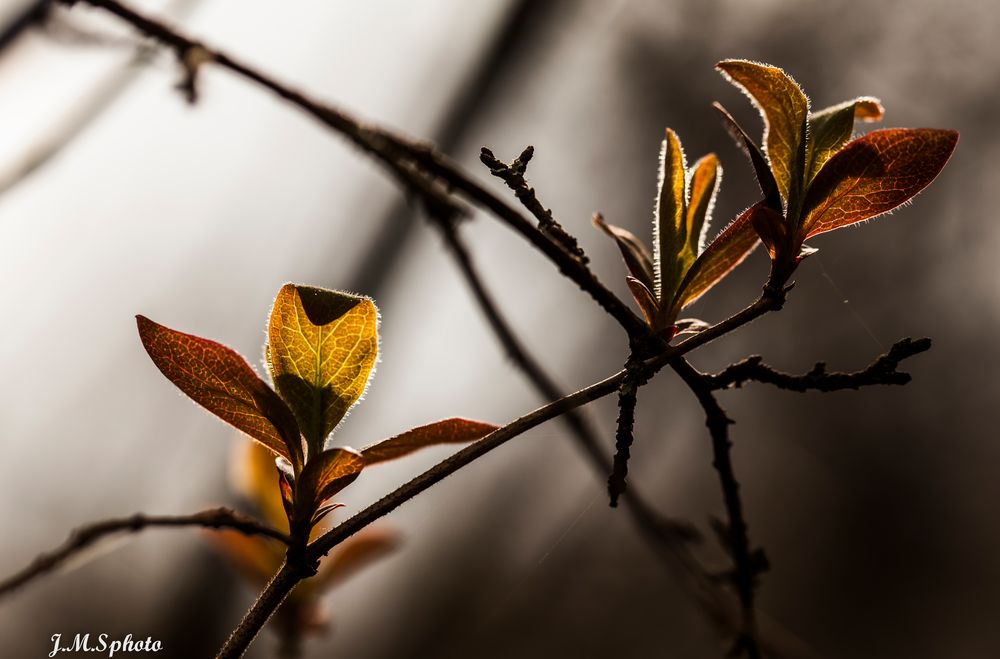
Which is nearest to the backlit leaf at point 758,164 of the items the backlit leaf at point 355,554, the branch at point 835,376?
the branch at point 835,376

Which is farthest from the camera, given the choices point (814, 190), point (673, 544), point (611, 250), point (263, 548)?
point (611, 250)

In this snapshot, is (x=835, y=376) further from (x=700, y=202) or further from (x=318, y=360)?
(x=318, y=360)

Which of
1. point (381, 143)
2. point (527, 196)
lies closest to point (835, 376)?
point (527, 196)

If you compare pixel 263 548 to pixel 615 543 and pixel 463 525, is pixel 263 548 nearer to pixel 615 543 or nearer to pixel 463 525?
pixel 463 525

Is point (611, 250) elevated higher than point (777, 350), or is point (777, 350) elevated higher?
point (611, 250)

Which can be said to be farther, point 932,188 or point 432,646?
point 432,646

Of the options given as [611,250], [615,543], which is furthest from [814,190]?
[615,543]

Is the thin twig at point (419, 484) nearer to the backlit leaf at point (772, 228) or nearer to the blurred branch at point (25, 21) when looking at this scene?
the backlit leaf at point (772, 228)
